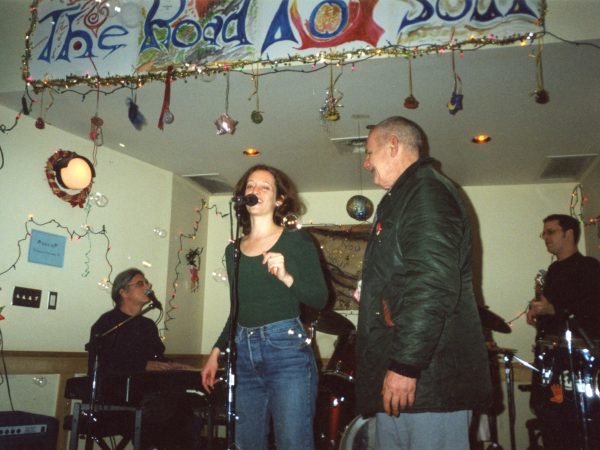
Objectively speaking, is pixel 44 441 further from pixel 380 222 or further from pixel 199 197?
pixel 199 197

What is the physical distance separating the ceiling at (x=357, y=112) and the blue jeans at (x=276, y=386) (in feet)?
8.09

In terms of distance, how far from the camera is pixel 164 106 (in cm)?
424

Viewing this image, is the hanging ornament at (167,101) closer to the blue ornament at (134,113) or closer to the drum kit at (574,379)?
the blue ornament at (134,113)

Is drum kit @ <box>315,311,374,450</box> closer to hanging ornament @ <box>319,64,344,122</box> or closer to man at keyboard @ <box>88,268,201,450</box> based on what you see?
man at keyboard @ <box>88,268,201,450</box>

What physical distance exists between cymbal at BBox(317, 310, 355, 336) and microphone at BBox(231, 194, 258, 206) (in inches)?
86.8

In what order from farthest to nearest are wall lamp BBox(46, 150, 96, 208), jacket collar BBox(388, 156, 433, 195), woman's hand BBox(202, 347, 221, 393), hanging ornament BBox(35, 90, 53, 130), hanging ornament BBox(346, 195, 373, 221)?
hanging ornament BBox(346, 195, 373, 221) → wall lamp BBox(46, 150, 96, 208) → hanging ornament BBox(35, 90, 53, 130) → woman's hand BBox(202, 347, 221, 393) → jacket collar BBox(388, 156, 433, 195)

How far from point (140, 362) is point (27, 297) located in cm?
123

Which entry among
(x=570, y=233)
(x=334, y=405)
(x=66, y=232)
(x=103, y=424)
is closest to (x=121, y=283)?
(x=66, y=232)

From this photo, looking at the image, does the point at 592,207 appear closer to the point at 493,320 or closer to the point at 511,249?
the point at 511,249

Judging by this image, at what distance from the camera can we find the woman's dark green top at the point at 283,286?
7.07 ft

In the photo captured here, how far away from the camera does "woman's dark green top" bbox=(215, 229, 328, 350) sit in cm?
215

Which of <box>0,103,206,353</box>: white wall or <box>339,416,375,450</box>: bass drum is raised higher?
<box>0,103,206,353</box>: white wall

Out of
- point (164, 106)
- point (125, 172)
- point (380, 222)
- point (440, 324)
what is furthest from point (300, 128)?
point (440, 324)

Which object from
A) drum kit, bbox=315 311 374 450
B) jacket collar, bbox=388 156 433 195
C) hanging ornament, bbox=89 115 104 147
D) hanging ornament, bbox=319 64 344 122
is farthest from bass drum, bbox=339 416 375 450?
hanging ornament, bbox=89 115 104 147
